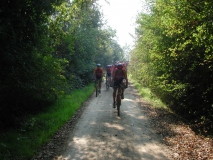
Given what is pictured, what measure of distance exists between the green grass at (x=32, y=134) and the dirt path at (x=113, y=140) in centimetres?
71

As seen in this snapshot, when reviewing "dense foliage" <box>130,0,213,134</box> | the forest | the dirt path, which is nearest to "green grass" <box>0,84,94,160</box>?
the forest

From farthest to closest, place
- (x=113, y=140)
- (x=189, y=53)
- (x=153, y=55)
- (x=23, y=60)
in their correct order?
(x=153, y=55)
(x=189, y=53)
(x=23, y=60)
(x=113, y=140)

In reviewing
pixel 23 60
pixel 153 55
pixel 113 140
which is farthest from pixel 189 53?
pixel 23 60

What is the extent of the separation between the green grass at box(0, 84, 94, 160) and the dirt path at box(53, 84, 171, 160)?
2.32 feet

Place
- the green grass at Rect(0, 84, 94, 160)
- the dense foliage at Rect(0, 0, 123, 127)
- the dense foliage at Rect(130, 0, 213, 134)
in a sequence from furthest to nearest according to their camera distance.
→ 1. the dense foliage at Rect(0, 0, 123, 127)
2. the dense foliage at Rect(130, 0, 213, 134)
3. the green grass at Rect(0, 84, 94, 160)

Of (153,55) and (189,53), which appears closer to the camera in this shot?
(189,53)

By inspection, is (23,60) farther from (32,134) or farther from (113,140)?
(113,140)

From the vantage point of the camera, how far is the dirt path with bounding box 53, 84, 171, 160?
5535mm

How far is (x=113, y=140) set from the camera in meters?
6.53

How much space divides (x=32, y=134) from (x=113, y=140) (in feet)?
8.43

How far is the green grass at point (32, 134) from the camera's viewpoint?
5516 millimetres

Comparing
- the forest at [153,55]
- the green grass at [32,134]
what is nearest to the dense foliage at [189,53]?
the forest at [153,55]

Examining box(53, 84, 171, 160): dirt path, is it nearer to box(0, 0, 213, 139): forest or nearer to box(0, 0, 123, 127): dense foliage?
box(0, 0, 213, 139): forest

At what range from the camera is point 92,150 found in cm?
582
